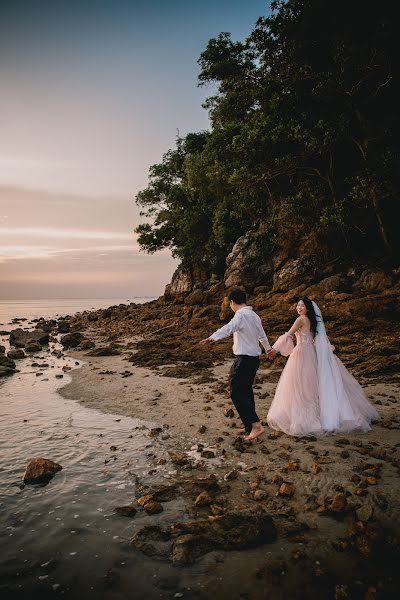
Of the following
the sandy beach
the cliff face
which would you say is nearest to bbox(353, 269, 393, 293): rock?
the cliff face

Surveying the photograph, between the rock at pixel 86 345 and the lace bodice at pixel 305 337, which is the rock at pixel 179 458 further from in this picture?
the rock at pixel 86 345

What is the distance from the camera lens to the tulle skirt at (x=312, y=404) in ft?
20.4

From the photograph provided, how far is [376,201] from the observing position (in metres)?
17.2

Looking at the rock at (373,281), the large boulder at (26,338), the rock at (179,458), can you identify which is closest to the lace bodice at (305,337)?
the rock at (179,458)

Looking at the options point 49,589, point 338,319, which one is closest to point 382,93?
point 338,319

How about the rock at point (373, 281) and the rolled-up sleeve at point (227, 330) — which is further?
the rock at point (373, 281)

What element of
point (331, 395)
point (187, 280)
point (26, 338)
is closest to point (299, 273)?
point (331, 395)

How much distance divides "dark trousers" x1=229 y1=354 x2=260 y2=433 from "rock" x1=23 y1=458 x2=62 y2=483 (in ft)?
10.6

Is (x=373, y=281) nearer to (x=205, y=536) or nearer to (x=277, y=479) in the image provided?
(x=277, y=479)

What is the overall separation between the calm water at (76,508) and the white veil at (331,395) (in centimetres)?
302

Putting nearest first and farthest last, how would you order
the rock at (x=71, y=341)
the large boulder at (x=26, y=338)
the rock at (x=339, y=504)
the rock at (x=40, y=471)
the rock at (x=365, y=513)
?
the rock at (x=365, y=513)
the rock at (x=339, y=504)
the rock at (x=40, y=471)
the rock at (x=71, y=341)
the large boulder at (x=26, y=338)

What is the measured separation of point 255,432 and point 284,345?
1858 millimetres

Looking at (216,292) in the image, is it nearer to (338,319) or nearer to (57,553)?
(338,319)

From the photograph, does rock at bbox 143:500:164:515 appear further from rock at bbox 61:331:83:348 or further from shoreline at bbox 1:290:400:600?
rock at bbox 61:331:83:348
